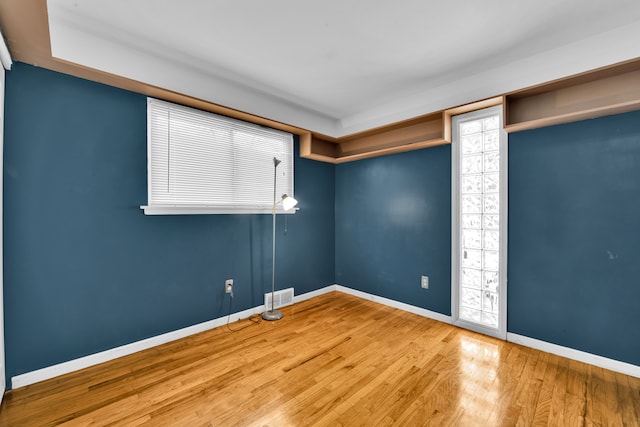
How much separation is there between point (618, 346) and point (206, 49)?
4.10m

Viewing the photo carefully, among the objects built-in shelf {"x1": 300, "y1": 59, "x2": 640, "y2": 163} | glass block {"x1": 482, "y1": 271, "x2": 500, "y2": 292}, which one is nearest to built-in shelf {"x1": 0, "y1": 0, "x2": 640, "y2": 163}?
built-in shelf {"x1": 300, "y1": 59, "x2": 640, "y2": 163}

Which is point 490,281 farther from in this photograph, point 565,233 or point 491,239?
point 565,233

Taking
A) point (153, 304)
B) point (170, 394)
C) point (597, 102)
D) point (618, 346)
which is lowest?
point (170, 394)

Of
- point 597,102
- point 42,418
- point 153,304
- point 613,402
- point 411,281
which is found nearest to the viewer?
point 42,418

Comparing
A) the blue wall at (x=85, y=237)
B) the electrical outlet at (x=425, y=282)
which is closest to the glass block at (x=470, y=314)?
the electrical outlet at (x=425, y=282)

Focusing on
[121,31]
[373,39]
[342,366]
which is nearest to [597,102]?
[373,39]

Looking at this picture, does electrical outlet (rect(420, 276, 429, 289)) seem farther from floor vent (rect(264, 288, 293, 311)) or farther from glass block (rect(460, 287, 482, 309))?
floor vent (rect(264, 288, 293, 311))

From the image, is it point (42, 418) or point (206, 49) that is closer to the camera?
point (42, 418)

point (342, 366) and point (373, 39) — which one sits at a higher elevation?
point (373, 39)

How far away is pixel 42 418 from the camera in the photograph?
1.64 meters

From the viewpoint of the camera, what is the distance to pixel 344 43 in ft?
7.02

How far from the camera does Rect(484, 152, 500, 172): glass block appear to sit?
8.87 feet

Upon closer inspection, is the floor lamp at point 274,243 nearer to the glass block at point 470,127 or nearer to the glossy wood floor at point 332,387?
the glossy wood floor at point 332,387

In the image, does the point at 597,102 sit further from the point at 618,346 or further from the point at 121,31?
the point at 121,31
